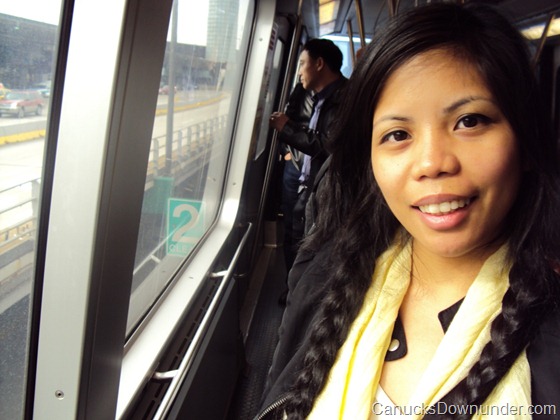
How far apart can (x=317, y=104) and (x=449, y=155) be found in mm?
2292

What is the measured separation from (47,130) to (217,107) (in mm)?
1821

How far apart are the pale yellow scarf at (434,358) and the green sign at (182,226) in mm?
1188

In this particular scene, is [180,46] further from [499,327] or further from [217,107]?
[499,327]

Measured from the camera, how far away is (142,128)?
91 centimetres

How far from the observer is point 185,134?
2.00m

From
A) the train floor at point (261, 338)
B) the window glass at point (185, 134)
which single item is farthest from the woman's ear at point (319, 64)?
the train floor at point (261, 338)

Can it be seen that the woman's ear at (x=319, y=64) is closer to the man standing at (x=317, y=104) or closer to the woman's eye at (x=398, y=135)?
the man standing at (x=317, y=104)

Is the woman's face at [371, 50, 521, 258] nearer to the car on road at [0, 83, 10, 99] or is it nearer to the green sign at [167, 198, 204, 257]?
the car on road at [0, 83, 10, 99]

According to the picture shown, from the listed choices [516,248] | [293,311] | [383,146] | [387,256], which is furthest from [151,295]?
[516,248]

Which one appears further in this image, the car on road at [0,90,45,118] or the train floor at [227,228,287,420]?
the train floor at [227,228,287,420]

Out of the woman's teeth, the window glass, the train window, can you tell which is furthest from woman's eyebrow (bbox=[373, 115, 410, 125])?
the window glass

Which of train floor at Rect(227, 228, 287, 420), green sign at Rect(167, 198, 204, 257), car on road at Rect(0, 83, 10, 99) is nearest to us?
→ car on road at Rect(0, 83, 10, 99)

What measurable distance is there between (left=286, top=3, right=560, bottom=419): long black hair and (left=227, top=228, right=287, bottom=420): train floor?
176cm

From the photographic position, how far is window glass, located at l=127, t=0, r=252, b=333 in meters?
1.68
